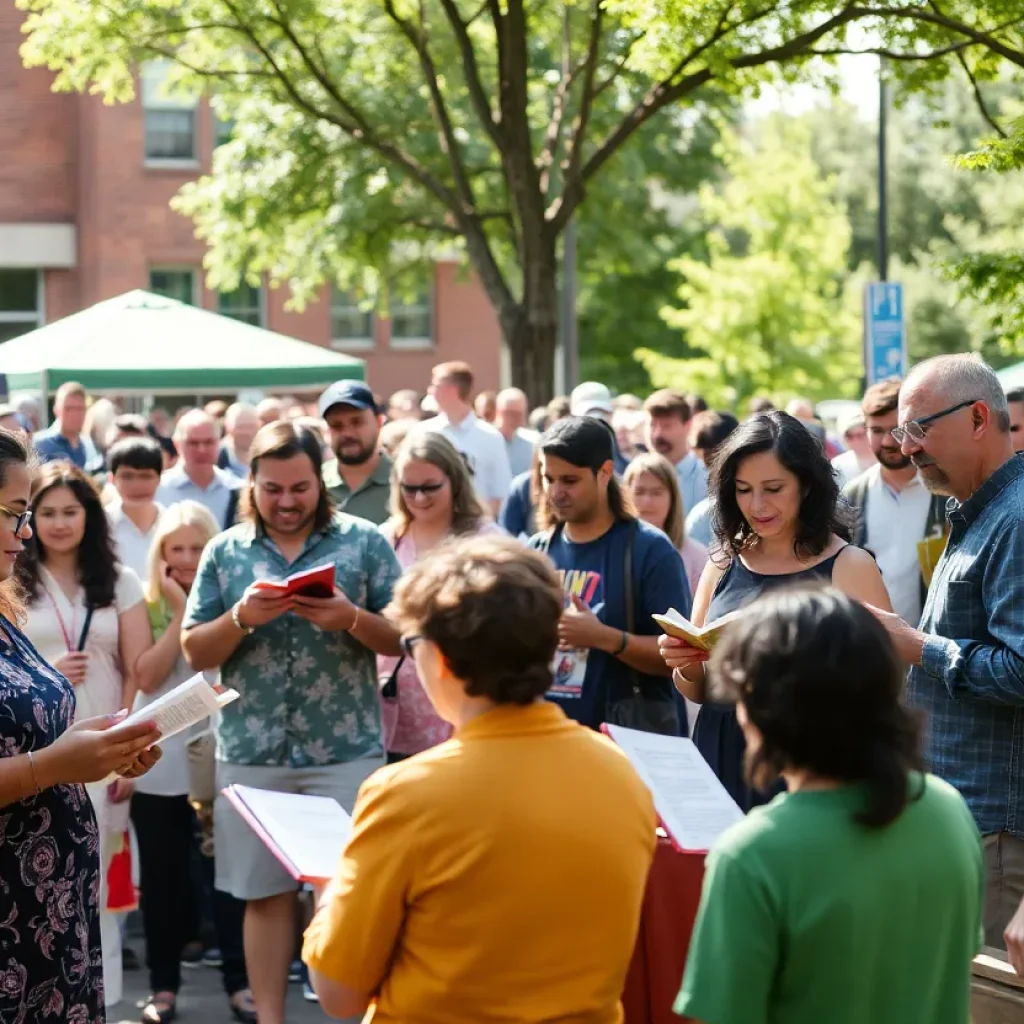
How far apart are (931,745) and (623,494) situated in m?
2.01

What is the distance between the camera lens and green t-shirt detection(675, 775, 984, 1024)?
2.52 m

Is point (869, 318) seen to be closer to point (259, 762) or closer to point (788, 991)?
point (259, 762)

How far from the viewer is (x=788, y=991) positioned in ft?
8.48

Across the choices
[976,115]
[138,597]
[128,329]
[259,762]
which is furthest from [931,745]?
[976,115]

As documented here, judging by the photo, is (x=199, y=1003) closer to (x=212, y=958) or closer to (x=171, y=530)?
(x=212, y=958)

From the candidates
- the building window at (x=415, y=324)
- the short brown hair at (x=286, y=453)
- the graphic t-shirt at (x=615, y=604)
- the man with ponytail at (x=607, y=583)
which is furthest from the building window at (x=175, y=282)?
the graphic t-shirt at (x=615, y=604)

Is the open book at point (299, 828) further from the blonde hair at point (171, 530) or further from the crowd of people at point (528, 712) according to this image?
the blonde hair at point (171, 530)

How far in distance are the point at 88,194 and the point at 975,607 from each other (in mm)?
33298

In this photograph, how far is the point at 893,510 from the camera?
27.6 feet

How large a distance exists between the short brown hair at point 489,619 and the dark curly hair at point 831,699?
1.54ft

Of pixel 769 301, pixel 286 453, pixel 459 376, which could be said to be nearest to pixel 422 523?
pixel 286 453

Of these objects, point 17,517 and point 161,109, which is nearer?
point 17,517

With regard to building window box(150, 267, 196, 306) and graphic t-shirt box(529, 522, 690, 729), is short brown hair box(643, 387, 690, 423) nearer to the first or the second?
graphic t-shirt box(529, 522, 690, 729)

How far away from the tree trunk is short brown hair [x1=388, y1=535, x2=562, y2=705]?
14431 mm
